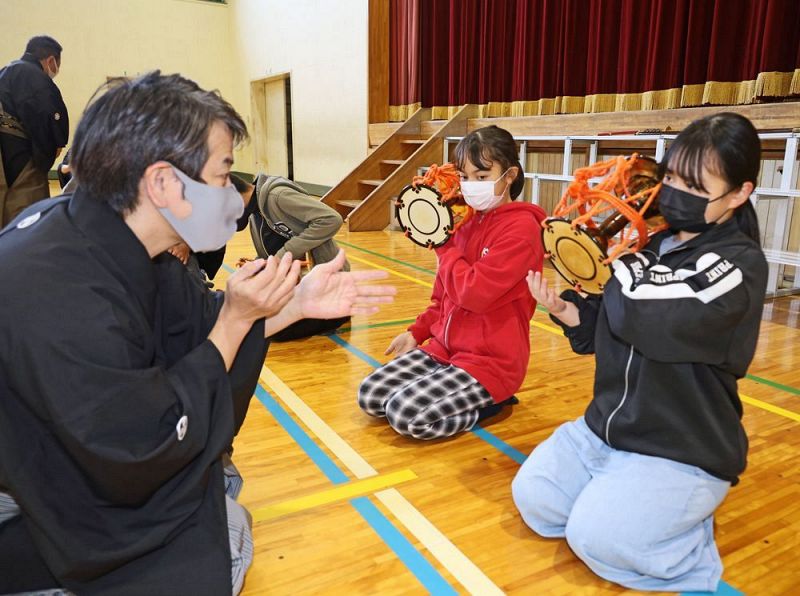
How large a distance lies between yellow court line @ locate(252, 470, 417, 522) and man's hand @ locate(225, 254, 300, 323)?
758 mm

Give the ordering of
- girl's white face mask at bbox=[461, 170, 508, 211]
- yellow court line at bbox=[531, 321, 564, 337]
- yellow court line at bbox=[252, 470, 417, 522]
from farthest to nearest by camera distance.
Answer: yellow court line at bbox=[531, 321, 564, 337], girl's white face mask at bbox=[461, 170, 508, 211], yellow court line at bbox=[252, 470, 417, 522]

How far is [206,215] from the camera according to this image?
133 cm

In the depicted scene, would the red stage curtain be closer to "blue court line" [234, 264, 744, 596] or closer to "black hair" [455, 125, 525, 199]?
"black hair" [455, 125, 525, 199]

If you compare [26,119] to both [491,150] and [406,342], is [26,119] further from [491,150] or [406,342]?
[491,150]

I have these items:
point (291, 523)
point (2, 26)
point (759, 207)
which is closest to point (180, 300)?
point (291, 523)

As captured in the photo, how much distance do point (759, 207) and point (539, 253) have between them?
342 centimetres

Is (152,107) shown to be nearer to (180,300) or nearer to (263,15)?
(180,300)

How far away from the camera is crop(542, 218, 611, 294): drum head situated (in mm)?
1622

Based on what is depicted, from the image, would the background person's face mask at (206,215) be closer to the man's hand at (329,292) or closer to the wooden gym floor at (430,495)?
the man's hand at (329,292)

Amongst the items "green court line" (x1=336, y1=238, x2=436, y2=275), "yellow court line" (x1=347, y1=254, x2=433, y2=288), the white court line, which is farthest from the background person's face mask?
"green court line" (x1=336, y1=238, x2=436, y2=275)

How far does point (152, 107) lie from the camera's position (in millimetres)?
1191

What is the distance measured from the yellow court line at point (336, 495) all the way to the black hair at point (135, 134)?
1051mm

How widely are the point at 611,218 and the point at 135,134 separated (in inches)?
44.8

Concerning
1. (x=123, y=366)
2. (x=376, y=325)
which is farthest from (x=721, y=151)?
(x=376, y=325)
